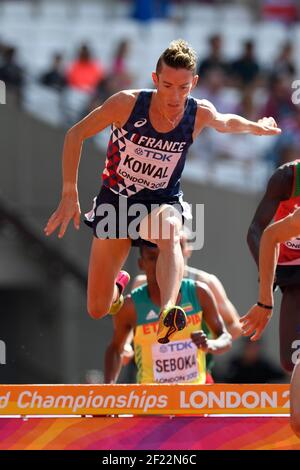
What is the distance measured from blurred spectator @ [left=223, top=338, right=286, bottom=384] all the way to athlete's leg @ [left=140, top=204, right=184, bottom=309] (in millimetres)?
5643

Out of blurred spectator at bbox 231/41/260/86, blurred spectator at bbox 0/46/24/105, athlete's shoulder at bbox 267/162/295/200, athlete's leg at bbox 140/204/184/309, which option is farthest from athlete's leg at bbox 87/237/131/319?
blurred spectator at bbox 231/41/260/86

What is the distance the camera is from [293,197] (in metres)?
8.10

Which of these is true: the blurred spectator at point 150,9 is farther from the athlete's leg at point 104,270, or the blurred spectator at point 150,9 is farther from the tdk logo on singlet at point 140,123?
the tdk logo on singlet at point 140,123

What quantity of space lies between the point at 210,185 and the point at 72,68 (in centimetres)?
300

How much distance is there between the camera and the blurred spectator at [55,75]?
1585 centimetres

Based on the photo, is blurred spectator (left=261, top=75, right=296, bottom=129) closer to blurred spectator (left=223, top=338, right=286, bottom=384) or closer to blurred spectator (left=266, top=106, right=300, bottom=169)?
blurred spectator (left=266, top=106, right=300, bottom=169)

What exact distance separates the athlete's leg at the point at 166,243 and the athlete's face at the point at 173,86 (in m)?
0.68

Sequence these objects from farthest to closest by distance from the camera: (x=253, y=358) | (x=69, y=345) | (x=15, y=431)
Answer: (x=69, y=345)
(x=253, y=358)
(x=15, y=431)

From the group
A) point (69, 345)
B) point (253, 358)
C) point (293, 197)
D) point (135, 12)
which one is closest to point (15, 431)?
point (293, 197)

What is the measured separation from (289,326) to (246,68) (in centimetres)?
894

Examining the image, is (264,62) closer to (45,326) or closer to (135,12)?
(135,12)

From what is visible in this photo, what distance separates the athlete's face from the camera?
7.80 meters

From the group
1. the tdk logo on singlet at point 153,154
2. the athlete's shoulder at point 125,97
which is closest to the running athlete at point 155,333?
the tdk logo on singlet at point 153,154

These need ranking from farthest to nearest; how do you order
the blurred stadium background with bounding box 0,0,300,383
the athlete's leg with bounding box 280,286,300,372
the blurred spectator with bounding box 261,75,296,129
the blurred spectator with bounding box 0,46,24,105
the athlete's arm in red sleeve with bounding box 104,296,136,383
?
the blurred spectator with bounding box 261,75,296,129, the blurred spectator with bounding box 0,46,24,105, the blurred stadium background with bounding box 0,0,300,383, the athlete's arm in red sleeve with bounding box 104,296,136,383, the athlete's leg with bounding box 280,286,300,372
